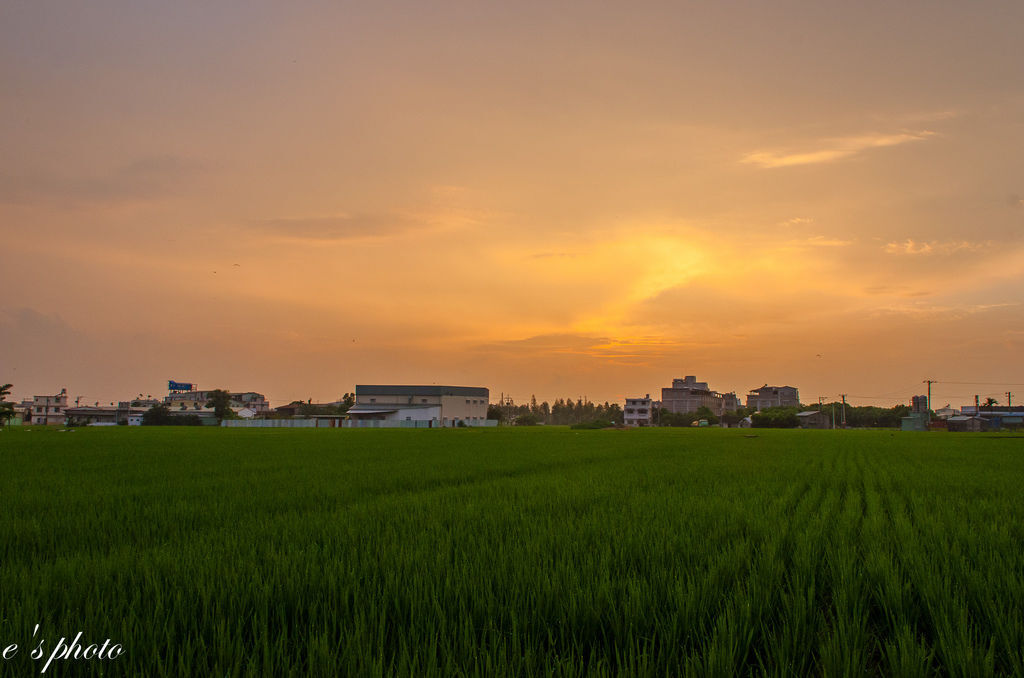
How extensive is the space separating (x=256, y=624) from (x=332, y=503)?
15.9 feet

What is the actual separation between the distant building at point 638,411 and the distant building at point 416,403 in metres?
35.2

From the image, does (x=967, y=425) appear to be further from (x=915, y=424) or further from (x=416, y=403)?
(x=416, y=403)

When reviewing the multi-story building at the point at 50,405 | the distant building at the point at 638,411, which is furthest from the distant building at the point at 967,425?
the multi-story building at the point at 50,405

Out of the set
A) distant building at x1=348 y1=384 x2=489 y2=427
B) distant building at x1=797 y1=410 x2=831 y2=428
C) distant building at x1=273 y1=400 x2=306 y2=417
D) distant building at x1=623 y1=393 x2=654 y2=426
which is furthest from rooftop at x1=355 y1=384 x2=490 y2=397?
distant building at x1=797 y1=410 x2=831 y2=428

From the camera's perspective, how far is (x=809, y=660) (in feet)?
7.61

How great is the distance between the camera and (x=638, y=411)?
4272 inches

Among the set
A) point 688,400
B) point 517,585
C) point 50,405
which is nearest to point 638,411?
point 688,400

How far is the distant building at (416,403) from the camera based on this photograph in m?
79.1

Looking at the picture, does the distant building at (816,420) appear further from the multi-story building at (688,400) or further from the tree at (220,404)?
the tree at (220,404)

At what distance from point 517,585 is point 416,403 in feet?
263

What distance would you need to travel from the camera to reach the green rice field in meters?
2.03

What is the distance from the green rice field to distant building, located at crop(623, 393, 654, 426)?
4018 inches

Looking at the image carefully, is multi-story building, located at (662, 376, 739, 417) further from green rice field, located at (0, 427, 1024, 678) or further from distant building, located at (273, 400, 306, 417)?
green rice field, located at (0, 427, 1024, 678)

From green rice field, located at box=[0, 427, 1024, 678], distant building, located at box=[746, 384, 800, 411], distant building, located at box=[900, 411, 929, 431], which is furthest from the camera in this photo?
distant building, located at box=[746, 384, 800, 411]
